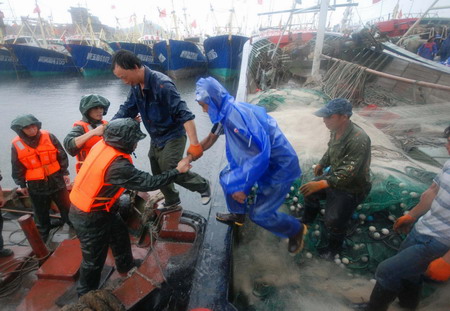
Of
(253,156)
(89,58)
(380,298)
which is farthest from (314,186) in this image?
(89,58)

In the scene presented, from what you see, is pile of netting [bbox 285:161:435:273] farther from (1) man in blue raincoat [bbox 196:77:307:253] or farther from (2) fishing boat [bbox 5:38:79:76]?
(2) fishing boat [bbox 5:38:79:76]

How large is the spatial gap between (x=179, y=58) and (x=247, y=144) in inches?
801

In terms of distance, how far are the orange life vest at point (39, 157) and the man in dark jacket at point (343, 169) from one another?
331 cm

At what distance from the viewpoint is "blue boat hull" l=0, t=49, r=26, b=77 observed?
2261 cm

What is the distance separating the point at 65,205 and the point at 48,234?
1.78 feet

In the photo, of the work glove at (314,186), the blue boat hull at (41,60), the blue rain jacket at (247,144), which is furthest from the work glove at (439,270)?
the blue boat hull at (41,60)

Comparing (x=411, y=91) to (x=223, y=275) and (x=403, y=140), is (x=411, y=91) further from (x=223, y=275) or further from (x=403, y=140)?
(x=223, y=275)

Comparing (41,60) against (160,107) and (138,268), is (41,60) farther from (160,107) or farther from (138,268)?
(138,268)

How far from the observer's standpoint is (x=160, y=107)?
2.77 meters

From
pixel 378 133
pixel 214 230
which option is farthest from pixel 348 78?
pixel 214 230

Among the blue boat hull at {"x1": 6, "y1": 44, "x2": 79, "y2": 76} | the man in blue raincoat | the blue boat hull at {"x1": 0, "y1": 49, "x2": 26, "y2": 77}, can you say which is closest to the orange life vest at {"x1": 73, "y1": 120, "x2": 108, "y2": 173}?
the man in blue raincoat

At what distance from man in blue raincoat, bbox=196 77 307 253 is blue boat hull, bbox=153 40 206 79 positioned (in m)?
19.8

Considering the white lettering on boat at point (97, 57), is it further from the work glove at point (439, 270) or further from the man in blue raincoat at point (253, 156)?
the work glove at point (439, 270)

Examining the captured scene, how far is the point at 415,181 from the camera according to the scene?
9.26 ft
